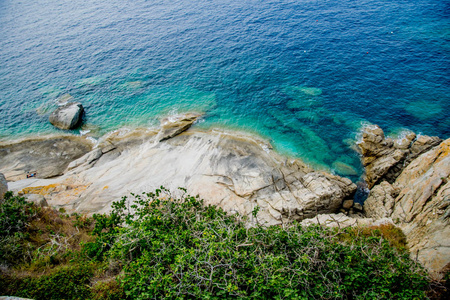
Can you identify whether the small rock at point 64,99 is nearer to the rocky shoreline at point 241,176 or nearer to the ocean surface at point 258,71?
the ocean surface at point 258,71

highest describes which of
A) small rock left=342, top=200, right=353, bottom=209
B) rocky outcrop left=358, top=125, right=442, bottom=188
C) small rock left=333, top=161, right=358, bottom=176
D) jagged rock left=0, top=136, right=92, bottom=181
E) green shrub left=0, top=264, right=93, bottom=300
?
green shrub left=0, top=264, right=93, bottom=300

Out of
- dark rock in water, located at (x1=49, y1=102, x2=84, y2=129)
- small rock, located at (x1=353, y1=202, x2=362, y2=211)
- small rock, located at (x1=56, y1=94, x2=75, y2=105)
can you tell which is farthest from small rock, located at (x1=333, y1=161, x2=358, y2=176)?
small rock, located at (x1=56, y1=94, x2=75, y2=105)

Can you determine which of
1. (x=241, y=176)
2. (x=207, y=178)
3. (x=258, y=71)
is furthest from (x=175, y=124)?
(x=258, y=71)

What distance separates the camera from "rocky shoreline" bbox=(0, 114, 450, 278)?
736 inches

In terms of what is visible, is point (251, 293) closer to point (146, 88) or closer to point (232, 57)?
point (146, 88)

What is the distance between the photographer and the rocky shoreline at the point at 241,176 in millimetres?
18688

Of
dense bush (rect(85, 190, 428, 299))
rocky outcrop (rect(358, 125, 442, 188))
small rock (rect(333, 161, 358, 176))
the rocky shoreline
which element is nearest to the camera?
dense bush (rect(85, 190, 428, 299))

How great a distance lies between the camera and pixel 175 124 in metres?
32.8

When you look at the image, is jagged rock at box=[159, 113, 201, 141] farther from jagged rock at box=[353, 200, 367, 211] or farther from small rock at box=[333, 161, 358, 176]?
jagged rock at box=[353, 200, 367, 211]

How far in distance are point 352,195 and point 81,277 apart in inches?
988

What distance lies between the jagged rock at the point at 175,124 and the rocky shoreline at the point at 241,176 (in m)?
0.18

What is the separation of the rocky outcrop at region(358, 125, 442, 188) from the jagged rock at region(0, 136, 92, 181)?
124 feet

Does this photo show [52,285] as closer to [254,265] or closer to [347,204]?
[254,265]

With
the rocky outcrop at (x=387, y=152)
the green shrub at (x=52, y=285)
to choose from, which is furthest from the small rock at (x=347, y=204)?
the green shrub at (x=52, y=285)
